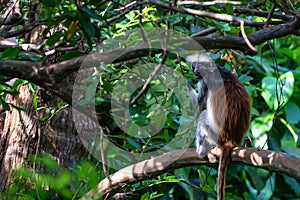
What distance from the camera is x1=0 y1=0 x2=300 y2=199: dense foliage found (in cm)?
223

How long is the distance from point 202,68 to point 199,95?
1.11 ft

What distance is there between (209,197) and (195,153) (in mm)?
3163

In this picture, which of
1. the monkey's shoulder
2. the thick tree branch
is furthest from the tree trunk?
the monkey's shoulder

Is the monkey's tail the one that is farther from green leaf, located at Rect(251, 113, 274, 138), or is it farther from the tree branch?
green leaf, located at Rect(251, 113, 274, 138)

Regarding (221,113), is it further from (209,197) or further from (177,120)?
(209,197)

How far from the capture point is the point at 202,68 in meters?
3.86

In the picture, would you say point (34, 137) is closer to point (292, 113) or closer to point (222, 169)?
point (222, 169)

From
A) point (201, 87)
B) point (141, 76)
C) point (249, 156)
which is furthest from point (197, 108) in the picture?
point (249, 156)

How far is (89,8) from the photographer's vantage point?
93.0 inches

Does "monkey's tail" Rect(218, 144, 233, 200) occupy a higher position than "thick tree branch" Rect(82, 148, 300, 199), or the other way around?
"thick tree branch" Rect(82, 148, 300, 199)

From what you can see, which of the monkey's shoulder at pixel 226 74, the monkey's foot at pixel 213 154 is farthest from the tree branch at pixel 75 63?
the monkey's shoulder at pixel 226 74

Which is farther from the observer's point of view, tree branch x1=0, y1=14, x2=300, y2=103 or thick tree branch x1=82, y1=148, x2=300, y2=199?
thick tree branch x1=82, y1=148, x2=300, y2=199

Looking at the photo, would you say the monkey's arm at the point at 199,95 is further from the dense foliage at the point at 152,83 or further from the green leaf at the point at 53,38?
the green leaf at the point at 53,38

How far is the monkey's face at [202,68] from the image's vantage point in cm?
382
